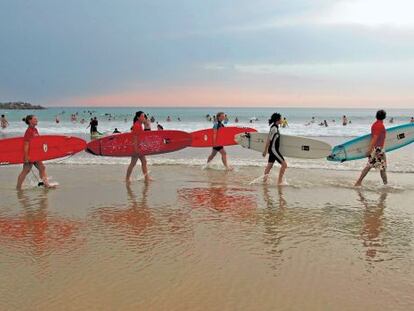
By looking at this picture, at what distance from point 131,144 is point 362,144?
605 centimetres

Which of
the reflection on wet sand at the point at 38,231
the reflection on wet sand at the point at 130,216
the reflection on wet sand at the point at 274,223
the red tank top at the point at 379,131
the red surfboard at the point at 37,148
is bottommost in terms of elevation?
the reflection on wet sand at the point at 38,231

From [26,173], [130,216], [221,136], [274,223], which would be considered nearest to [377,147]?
[274,223]

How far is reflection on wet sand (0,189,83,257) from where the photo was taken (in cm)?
584

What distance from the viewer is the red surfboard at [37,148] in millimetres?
10891

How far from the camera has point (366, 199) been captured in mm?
8820

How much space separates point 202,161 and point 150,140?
12.1 feet

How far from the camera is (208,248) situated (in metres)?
5.68

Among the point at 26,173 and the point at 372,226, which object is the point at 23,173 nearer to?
the point at 26,173

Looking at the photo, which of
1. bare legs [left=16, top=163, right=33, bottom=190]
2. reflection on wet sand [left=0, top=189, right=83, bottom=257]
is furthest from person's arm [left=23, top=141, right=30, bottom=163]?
reflection on wet sand [left=0, top=189, right=83, bottom=257]

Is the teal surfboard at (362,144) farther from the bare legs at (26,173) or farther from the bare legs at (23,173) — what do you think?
the bare legs at (23,173)

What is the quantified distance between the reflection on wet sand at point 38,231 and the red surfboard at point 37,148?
2.90m

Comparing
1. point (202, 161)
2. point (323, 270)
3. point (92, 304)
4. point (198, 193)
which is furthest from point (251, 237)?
point (202, 161)

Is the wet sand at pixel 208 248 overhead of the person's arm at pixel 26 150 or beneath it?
beneath

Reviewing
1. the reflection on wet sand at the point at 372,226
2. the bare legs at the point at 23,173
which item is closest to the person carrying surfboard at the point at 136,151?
the bare legs at the point at 23,173
